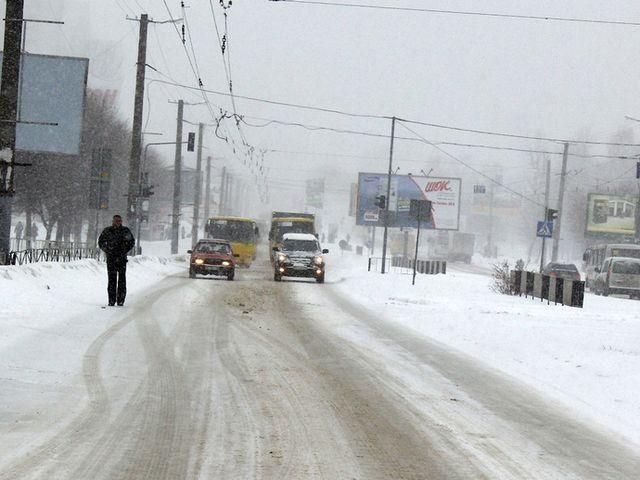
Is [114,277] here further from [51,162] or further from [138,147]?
[51,162]

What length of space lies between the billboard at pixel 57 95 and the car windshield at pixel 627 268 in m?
23.4

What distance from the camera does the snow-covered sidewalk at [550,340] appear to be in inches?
385

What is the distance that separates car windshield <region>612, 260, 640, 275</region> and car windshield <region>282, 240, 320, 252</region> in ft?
45.9

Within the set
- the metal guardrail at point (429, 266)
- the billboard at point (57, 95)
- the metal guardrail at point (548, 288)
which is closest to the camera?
the metal guardrail at point (548, 288)

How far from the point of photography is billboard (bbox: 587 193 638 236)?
7469 cm

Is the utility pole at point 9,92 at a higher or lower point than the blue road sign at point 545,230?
higher

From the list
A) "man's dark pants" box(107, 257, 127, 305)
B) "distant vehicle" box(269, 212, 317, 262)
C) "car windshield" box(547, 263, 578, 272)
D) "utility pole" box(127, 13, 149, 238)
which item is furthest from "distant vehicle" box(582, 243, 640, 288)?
"man's dark pants" box(107, 257, 127, 305)

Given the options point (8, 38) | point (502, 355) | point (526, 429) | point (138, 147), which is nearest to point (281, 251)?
point (138, 147)

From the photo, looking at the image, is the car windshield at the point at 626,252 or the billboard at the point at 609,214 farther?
the billboard at the point at 609,214

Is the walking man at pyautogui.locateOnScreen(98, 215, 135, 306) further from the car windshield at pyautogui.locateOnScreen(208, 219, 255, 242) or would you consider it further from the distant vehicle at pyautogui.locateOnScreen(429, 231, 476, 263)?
the distant vehicle at pyautogui.locateOnScreen(429, 231, 476, 263)

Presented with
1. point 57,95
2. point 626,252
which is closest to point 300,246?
point 57,95

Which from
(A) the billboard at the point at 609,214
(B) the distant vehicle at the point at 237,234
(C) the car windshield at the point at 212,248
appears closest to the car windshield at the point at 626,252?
(B) the distant vehicle at the point at 237,234

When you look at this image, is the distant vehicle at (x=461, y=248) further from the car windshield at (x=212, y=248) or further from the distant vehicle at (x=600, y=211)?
the car windshield at (x=212, y=248)

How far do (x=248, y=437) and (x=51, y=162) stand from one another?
151ft
